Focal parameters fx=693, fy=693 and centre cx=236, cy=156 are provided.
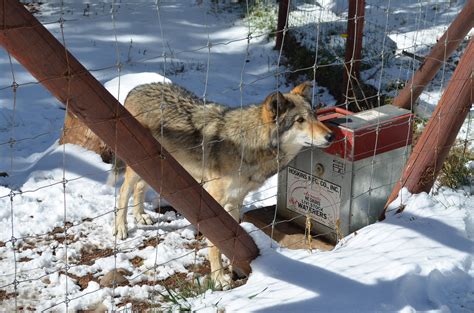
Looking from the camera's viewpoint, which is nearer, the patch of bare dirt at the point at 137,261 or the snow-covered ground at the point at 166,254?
the snow-covered ground at the point at 166,254

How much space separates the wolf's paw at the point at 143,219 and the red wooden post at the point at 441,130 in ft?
6.64

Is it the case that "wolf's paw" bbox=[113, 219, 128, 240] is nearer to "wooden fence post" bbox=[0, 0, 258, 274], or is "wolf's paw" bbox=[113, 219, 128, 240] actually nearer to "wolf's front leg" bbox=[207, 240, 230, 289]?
"wolf's front leg" bbox=[207, 240, 230, 289]

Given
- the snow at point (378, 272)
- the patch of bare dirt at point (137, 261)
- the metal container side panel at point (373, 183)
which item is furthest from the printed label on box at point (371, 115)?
the patch of bare dirt at point (137, 261)

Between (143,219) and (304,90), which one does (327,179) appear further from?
(143,219)

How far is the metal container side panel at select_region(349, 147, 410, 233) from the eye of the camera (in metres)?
4.29

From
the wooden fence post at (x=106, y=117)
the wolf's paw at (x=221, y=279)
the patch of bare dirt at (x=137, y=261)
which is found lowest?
the patch of bare dirt at (x=137, y=261)

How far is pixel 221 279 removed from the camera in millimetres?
4363

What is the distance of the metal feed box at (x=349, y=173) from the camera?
13.9ft

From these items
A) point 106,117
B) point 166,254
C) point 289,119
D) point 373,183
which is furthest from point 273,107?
point 106,117

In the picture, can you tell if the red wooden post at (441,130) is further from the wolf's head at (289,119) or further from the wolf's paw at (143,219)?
the wolf's paw at (143,219)

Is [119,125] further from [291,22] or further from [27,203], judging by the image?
[291,22]

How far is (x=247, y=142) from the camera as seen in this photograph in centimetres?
470

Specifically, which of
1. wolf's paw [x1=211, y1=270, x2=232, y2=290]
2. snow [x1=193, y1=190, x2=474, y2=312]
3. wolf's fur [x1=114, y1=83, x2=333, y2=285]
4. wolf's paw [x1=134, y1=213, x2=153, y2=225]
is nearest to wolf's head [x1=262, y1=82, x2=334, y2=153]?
wolf's fur [x1=114, y1=83, x2=333, y2=285]

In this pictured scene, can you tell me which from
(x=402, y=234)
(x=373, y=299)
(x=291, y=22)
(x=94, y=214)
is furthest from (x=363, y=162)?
(x=291, y=22)
